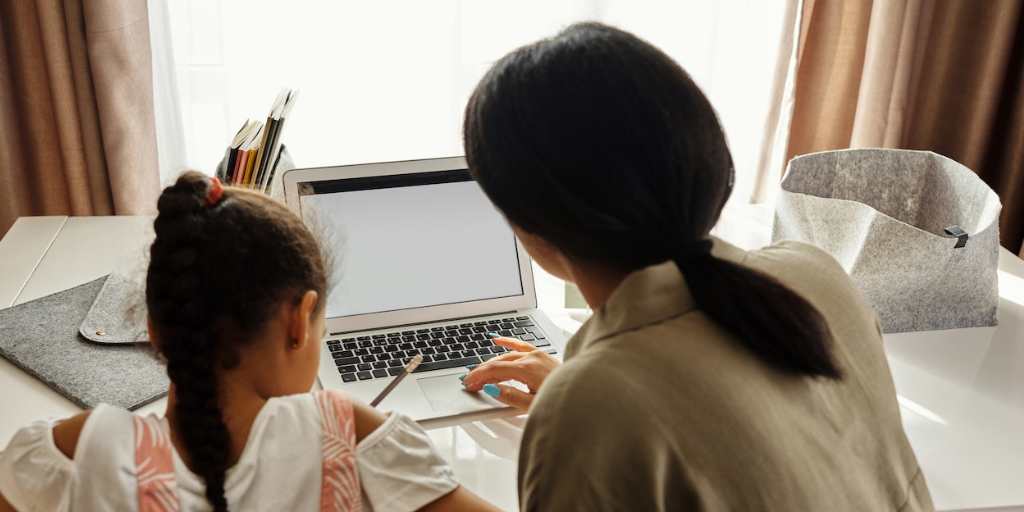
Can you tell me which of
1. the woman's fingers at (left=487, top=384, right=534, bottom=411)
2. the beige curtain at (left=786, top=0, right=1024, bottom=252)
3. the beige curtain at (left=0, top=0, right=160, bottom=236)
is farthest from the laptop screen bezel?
the beige curtain at (left=786, top=0, right=1024, bottom=252)

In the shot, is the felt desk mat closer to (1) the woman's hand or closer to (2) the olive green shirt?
(1) the woman's hand

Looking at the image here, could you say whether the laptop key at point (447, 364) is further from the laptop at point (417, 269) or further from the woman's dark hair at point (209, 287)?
the woman's dark hair at point (209, 287)

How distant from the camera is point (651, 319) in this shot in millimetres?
695

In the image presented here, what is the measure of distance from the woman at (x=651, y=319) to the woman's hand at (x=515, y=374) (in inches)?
16.3

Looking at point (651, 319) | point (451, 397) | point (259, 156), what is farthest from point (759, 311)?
point (259, 156)

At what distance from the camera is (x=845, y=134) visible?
2338mm

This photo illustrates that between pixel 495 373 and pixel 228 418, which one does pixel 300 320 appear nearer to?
pixel 228 418

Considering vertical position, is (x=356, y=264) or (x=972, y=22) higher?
(x=972, y=22)

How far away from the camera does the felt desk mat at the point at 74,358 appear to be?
1187 mm

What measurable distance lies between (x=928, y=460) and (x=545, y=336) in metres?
0.52

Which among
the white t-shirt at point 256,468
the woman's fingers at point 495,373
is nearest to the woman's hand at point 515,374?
the woman's fingers at point 495,373

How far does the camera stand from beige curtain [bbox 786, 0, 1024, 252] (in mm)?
2189

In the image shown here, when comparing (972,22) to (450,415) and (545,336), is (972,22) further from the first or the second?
(450,415)

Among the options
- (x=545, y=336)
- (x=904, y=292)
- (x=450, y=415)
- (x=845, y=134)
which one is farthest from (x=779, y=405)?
(x=845, y=134)
